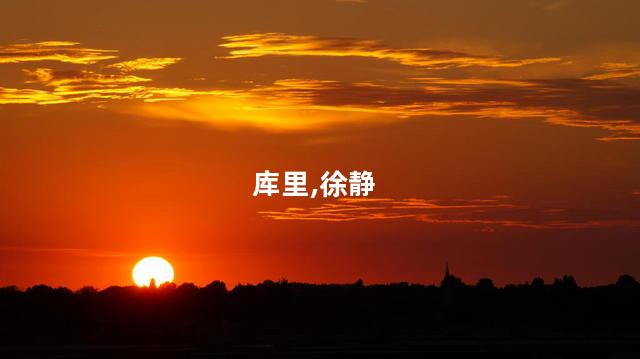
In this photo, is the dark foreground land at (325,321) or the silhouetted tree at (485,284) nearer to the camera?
the dark foreground land at (325,321)

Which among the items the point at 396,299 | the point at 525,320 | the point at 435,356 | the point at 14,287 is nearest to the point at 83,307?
the point at 14,287

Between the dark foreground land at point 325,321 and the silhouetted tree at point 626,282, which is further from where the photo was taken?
the silhouetted tree at point 626,282

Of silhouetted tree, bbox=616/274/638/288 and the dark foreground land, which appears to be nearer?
the dark foreground land

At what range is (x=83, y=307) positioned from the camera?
108m

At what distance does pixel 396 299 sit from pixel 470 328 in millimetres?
31163

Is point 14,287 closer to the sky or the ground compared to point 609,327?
closer to the sky

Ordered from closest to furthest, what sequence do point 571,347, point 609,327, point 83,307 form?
point 571,347 → point 609,327 → point 83,307

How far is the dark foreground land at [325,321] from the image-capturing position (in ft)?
214

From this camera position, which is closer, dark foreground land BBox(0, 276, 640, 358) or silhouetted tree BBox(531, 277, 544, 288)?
dark foreground land BBox(0, 276, 640, 358)

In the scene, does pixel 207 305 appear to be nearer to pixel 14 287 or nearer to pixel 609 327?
pixel 14 287

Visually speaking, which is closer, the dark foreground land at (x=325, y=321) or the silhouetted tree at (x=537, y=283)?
the dark foreground land at (x=325, y=321)

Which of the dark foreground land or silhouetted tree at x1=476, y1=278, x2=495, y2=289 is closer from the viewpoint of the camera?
the dark foreground land

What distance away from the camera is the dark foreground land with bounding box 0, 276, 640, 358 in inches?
2566

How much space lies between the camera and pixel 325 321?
9800cm
